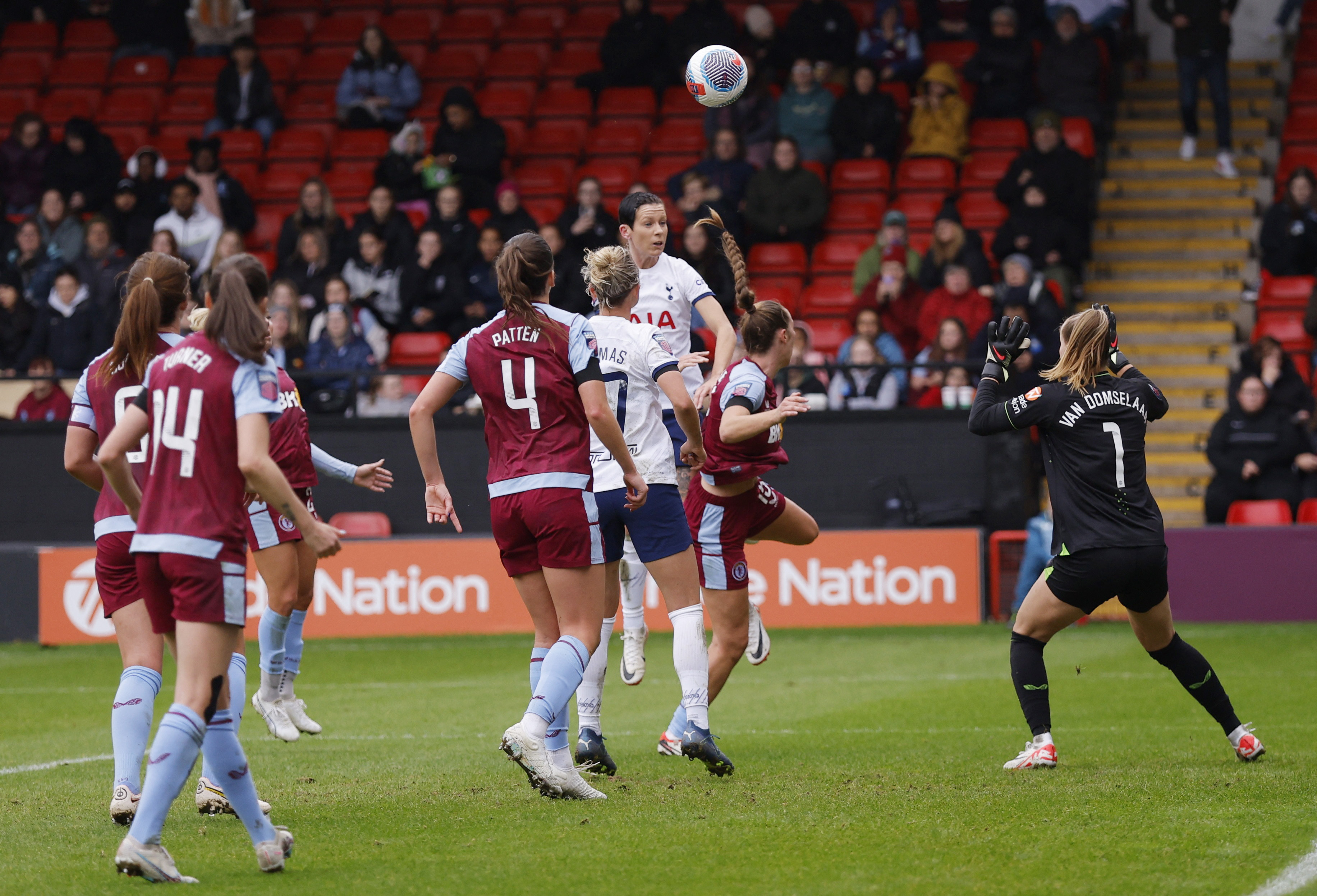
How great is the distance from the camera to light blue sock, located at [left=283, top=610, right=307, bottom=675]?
843 centimetres

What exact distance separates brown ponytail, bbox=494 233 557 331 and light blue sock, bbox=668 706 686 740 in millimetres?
2199

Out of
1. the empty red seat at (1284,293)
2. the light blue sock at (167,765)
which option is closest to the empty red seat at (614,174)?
the empty red seat at (1284,293)

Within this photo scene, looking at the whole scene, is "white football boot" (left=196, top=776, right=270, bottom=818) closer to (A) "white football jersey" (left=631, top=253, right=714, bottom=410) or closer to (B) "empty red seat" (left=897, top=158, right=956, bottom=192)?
(A) "white football jersey" (left=631, top=253, right=714, bottom=410)

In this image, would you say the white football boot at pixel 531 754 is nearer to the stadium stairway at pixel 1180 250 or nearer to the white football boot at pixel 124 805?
the white football boot at pixel 124 805

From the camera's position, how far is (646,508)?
7.24 meters

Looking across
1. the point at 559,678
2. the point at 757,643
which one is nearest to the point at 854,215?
the point at 757,643

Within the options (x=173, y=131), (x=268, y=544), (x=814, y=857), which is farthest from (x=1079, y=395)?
(x=173, y=131)

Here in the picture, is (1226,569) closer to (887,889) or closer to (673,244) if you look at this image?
(673,244)

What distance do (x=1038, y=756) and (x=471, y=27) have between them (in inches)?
673

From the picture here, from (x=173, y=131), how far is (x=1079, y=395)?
670 inches

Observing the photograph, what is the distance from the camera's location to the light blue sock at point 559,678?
250 inches

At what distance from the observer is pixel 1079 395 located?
722 cm

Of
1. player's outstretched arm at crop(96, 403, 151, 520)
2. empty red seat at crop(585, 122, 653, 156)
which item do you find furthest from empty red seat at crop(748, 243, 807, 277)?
player's outstretched arm at crop(96, 403, 151, 520)

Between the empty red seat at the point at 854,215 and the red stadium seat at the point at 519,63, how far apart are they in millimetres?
5062
